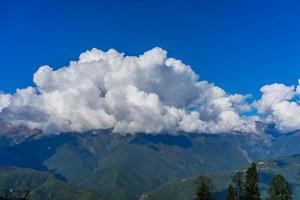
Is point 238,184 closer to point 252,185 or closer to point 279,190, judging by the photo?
point 252,185

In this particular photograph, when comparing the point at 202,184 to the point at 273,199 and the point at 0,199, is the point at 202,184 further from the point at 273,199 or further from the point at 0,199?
the point at 0,199

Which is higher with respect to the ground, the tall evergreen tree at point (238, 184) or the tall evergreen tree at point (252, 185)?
the tall evergreen tree at point (238, 184)

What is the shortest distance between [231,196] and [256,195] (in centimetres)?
1159

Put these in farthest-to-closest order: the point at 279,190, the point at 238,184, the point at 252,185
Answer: the point at 238,184
the point at 252,185
the point at 279,190

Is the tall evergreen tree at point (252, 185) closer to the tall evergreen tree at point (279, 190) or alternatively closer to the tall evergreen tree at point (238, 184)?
the tall evergreen tree at point (279, 190)

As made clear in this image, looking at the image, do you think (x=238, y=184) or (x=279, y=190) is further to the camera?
(x=238, y=184)

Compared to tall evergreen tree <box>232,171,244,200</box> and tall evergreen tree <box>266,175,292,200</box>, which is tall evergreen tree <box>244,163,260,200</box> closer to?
tall evergreen tree <box>266,175,292,200</box>

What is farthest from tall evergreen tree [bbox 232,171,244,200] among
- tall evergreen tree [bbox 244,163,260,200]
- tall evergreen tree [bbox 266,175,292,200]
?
tall evergreen tree [bbox 266,175,292,200]

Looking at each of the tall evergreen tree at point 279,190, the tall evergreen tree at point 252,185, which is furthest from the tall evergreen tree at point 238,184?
the tall evergreen tree at point 279,190

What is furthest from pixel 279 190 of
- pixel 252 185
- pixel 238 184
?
pixel 238 184

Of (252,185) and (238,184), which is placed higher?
(238,184)

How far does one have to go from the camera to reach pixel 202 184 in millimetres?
176125

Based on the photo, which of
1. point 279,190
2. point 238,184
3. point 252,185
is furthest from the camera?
point 238,184

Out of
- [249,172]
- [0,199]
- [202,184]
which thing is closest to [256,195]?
[249,172]
